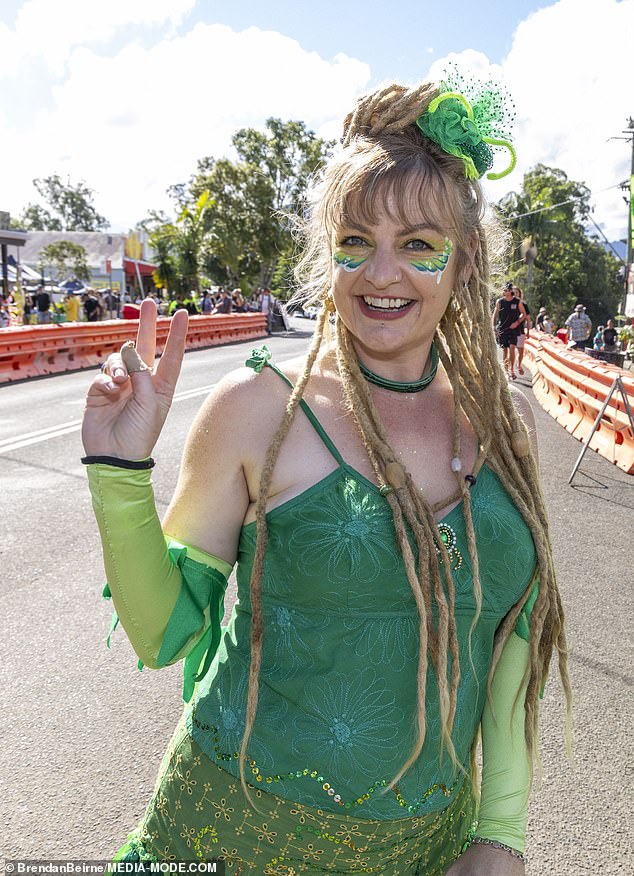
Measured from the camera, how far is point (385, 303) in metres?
1.79

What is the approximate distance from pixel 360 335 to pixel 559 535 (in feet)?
16.9

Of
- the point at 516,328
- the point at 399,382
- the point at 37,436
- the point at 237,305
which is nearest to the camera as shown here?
the point at 399,382

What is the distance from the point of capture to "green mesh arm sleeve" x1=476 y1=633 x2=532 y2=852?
5.70 ft

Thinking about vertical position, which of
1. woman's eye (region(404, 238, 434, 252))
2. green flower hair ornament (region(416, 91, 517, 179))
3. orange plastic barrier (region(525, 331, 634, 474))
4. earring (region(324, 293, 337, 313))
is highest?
green flower hair ornament (region(416, 91, 517, 179))

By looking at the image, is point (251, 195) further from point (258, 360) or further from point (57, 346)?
point (258, 360)

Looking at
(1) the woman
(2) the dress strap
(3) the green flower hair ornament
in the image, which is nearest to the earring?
(1) the woman

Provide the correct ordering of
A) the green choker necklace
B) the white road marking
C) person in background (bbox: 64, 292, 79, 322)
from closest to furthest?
1. the green choker necklace
2. the white road marking
3. person in background (bbox: 64, 292, 79, 322)

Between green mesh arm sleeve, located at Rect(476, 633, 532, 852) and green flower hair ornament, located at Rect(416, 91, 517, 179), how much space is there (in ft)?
3.54

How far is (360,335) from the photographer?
1.80 meters

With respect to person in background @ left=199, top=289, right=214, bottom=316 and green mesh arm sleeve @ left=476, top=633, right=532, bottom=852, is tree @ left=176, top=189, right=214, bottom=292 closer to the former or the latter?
person in background @ left=199, top=289, right=214, bottom=316

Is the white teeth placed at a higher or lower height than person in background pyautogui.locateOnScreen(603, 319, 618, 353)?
higher

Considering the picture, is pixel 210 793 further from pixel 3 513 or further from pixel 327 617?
pixel 3 513

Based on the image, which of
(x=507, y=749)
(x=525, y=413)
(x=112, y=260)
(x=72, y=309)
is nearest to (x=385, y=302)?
→ (x=525, y=413)

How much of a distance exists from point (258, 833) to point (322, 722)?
9.6 inches
